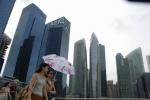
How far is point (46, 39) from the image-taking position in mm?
117375

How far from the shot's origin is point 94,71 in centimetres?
14025

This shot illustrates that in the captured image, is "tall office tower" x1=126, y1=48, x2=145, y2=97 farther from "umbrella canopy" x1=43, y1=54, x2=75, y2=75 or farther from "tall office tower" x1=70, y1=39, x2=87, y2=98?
"umbrella canopy" x1=43, y1=54, x2=75, y2=75

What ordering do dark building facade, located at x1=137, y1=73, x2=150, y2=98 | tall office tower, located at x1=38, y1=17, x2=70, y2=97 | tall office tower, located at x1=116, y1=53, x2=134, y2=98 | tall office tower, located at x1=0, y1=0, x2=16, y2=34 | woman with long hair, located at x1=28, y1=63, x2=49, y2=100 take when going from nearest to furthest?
woman with long hair, located at x1=28, y1=63, x2=49, y2=100, tall office tower, located at x1=0, y1=0, x2=16, y2=34, dark building facade, located at x1=137, y1=73, x2=150, y2=98, tall office tower, located at x1=38, y1=17, x2=70, y2=97, tall office tower, located at x1=116, y1=53, x2=134, y2=98

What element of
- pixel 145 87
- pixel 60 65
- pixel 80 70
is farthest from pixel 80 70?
pixel 60 65

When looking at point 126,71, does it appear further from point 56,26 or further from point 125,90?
point 56,26

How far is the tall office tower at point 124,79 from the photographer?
12678 centimetres

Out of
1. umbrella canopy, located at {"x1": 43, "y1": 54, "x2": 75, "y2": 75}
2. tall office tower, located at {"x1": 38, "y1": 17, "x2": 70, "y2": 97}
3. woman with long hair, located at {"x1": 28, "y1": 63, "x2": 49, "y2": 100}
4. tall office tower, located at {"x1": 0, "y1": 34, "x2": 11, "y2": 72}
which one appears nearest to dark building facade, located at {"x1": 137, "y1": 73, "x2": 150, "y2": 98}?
tall office tower, located at {"x1": 38, "y1": 17, "x2": 70, "y2": 97}

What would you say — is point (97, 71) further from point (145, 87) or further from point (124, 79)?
point (145, 87)

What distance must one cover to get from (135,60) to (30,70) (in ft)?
340

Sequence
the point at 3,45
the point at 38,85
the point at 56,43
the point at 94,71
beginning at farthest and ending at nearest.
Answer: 1. the point at 94,71
2. the point at 56,43
3. the point at 3,45
4. the point at 38,85

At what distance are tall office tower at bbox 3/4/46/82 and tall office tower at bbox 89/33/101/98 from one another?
4260 centimetres

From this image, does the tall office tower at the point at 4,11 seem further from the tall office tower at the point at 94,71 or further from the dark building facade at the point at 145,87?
the tall office tower at the point at 94,71

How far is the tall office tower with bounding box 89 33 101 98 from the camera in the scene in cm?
12731

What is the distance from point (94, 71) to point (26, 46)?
5528cm
